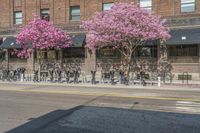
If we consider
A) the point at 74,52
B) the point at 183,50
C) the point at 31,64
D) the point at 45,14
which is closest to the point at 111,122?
the point at 183,50

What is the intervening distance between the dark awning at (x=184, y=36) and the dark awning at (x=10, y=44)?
14729 mm

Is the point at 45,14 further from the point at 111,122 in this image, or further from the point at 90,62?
the point at 111,122

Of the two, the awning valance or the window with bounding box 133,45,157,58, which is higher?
the awning valance

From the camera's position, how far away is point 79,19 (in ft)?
Answer: 117

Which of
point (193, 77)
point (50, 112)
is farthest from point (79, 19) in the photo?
point (50, 112)

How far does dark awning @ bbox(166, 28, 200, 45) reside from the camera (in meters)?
29.3

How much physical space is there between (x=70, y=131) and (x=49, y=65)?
91.6ft

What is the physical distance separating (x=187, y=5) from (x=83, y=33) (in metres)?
9.49

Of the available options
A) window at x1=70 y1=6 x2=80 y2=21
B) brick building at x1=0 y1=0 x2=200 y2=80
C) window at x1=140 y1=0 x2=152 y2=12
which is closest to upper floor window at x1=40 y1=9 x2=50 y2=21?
brick building at x1=0 y1=0 x2=200 y2=80

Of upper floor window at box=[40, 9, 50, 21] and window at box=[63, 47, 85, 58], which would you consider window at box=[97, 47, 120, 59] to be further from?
upper floor window at box=[40, 9, 50, 21]

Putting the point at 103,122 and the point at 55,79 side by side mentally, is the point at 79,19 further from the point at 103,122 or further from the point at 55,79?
the point at 103,122

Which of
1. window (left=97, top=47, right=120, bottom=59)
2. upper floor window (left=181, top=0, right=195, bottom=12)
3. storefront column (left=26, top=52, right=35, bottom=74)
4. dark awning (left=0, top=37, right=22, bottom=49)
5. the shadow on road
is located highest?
upper floor window (left=181, top=0, right=195, bottom=12)

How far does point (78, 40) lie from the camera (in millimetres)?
34312

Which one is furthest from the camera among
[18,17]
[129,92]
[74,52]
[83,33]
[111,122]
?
[18,17]
